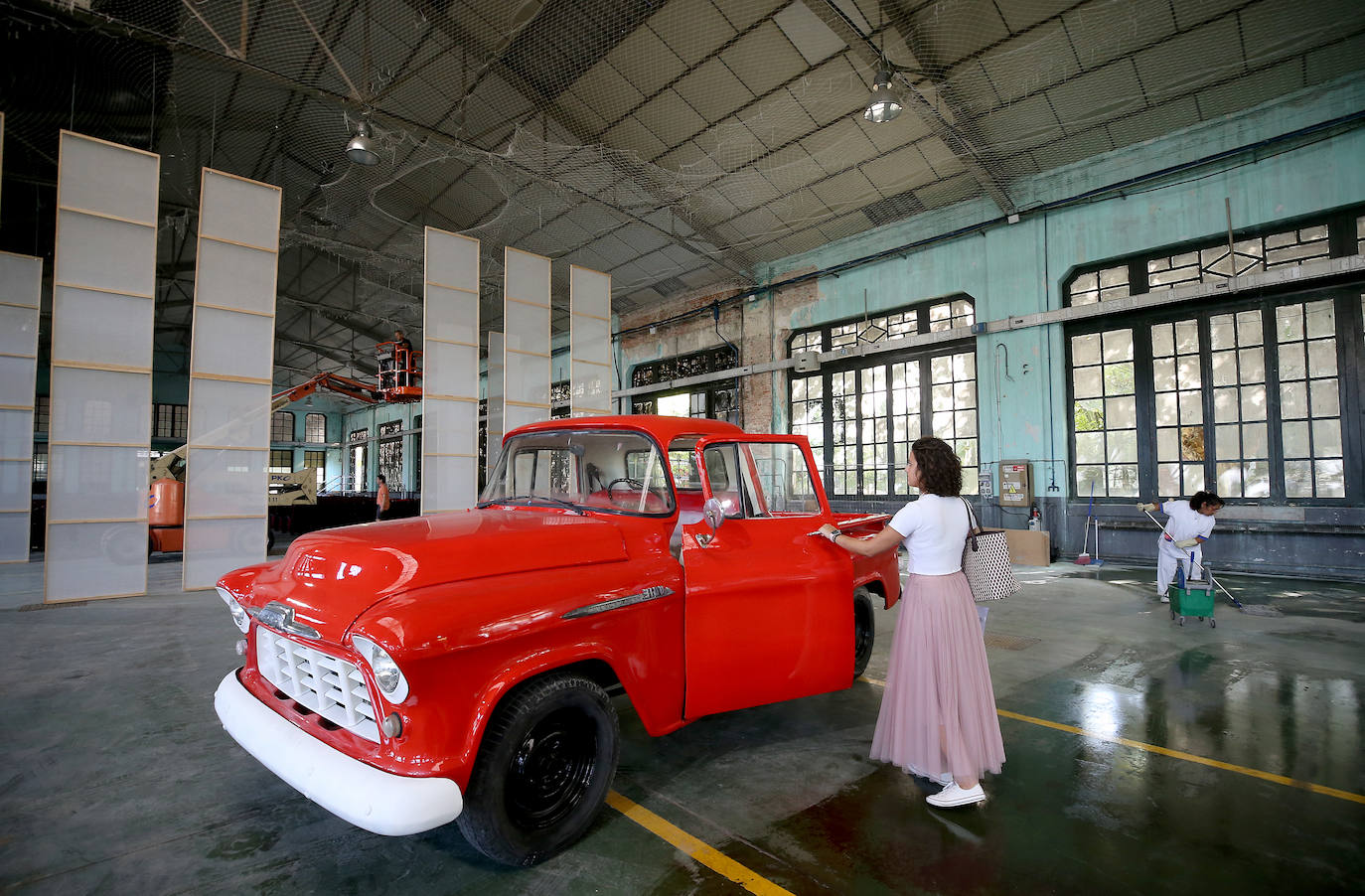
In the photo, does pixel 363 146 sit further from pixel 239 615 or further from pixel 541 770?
pixel 541 770

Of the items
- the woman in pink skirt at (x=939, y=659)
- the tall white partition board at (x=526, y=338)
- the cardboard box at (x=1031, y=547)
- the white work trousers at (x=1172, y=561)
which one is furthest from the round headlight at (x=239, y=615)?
the cardboard box at (x=1031, y=547)

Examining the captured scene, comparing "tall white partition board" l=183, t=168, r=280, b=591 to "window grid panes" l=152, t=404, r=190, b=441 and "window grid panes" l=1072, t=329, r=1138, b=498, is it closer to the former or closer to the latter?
"window grid panes" l=1072, t=329, r=1138, b=498

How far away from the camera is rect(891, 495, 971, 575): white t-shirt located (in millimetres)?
2807

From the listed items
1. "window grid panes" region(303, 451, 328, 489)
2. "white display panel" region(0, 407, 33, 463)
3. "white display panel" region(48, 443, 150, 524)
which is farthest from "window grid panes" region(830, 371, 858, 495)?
"window grid panes" region(303, 451, 328, 489)

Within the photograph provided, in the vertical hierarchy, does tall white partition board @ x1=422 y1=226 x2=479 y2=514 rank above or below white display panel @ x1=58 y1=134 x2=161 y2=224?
below

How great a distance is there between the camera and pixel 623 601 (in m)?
2.58

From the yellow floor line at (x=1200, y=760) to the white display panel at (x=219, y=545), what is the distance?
9203mm

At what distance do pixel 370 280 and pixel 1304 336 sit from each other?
1938 centimetres

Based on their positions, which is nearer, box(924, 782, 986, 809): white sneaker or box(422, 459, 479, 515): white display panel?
box(924, 782, 986, 809): white sneaker

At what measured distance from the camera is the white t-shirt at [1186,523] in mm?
6324

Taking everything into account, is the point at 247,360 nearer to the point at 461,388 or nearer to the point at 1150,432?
the point at 461,388

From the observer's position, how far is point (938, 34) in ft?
25.4

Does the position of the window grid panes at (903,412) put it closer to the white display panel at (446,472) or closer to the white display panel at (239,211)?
the white display panel at (446,472)

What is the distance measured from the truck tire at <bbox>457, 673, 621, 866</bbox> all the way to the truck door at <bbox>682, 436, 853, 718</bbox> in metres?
0.53
